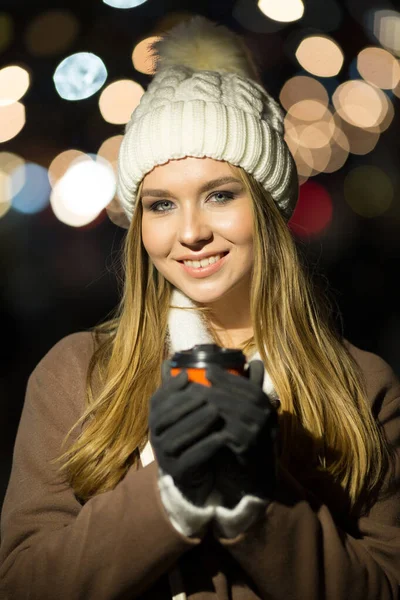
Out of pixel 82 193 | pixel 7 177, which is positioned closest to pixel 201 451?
pixel 7 177

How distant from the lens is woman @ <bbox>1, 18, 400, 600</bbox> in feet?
4.66

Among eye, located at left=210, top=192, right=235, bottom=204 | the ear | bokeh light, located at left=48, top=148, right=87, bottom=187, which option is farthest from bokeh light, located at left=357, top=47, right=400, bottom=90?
the ear

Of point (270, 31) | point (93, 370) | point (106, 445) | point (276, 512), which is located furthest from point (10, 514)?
point (270, 31)

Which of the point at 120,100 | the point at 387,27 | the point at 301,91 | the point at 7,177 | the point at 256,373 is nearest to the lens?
the point at 256,373

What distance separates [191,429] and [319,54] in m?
2.68

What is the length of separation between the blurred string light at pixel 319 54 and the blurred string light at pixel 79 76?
92 centimetres

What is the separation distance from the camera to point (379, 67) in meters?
3.88

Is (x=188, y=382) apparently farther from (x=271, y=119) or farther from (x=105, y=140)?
(x=105, y=140)

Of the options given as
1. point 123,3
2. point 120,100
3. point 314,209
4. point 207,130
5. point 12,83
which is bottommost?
point 314,209

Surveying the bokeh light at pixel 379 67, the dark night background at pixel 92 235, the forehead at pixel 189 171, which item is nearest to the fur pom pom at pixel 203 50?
the forehead at pixel 189 171

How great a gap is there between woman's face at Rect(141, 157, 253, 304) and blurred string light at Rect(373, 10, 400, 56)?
5.92 ft

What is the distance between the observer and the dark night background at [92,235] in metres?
3.00

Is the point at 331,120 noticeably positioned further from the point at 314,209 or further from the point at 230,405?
the point at 230,405

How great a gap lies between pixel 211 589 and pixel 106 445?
0.39 meters
